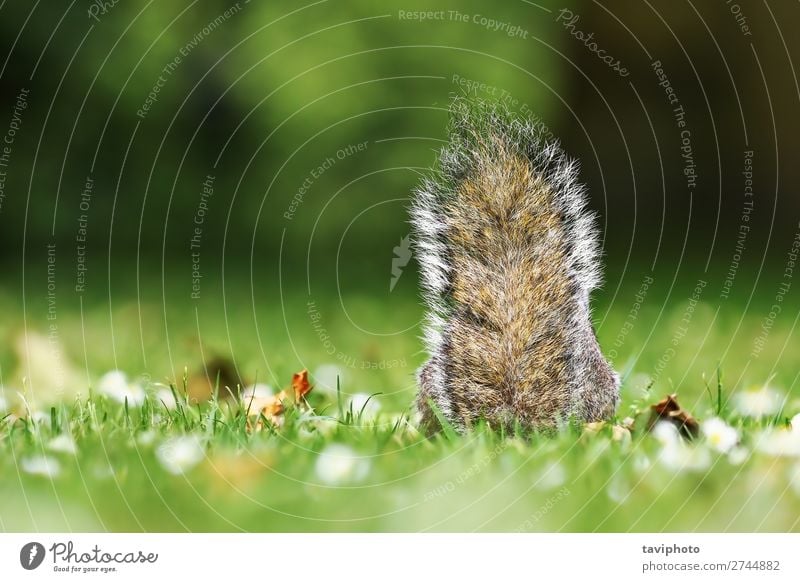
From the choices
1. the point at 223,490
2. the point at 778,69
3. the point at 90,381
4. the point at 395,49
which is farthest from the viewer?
the point at 778,69

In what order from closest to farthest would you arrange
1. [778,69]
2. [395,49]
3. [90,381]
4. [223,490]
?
[223,490] → [90,381] → [395,49] → [778,69]

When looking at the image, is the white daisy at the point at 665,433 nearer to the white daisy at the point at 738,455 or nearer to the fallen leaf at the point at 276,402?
the white daisy at the point at 738,455

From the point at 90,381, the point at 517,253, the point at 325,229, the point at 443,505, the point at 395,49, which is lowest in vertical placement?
the point at 443,505

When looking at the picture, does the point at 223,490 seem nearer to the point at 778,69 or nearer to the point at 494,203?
the point at 494,203

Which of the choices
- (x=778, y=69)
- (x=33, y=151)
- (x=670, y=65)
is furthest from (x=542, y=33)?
(x=33, y=151)

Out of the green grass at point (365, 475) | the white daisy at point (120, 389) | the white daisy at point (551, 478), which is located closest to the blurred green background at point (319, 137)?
the white daisy at point (120, 389)

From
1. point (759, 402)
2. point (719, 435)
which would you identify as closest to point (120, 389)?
point (719, 435)
